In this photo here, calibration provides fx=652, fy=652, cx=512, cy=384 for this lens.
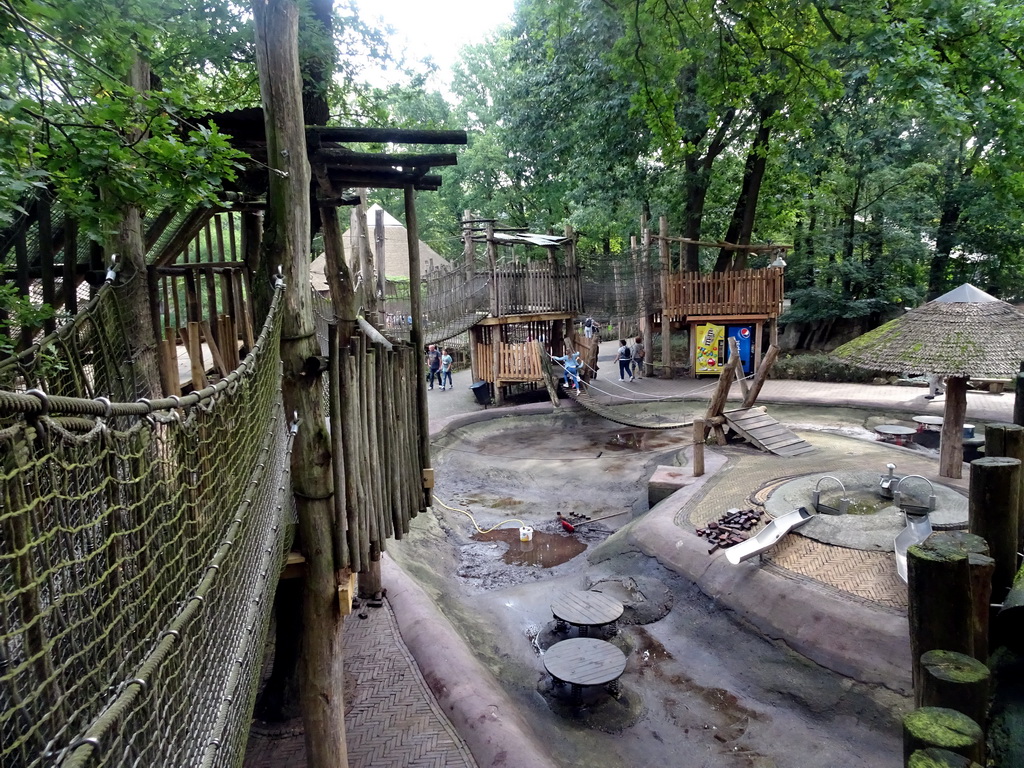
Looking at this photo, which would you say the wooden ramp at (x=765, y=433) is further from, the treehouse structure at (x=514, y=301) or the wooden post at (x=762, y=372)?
the treehouse structure at (x=514, y=301)

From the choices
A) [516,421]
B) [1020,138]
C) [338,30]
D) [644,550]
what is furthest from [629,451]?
[338,30]

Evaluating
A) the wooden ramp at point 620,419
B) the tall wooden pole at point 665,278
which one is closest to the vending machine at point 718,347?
the tall wooden pole at point 665,278

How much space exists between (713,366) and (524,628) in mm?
13018

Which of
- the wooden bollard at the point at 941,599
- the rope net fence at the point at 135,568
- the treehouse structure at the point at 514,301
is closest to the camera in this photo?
the rope net fence at the point at 135,568

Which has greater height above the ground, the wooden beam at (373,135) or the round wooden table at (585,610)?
the wooden beam at (373,135)

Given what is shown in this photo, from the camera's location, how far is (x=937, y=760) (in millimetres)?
2400

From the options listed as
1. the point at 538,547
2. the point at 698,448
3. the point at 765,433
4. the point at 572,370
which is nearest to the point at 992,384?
the point at 765,433

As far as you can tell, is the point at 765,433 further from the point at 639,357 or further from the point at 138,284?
the point at 138,284

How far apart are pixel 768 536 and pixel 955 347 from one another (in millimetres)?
3605

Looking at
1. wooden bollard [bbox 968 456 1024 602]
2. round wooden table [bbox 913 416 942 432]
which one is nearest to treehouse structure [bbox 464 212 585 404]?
round wooden table [bbox 913 416 942 432]

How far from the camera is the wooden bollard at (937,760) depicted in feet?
7.80

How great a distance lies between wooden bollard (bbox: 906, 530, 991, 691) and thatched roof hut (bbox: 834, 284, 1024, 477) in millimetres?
5748

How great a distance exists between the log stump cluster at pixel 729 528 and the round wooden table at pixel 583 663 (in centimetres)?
220

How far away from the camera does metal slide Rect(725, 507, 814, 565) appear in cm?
711
